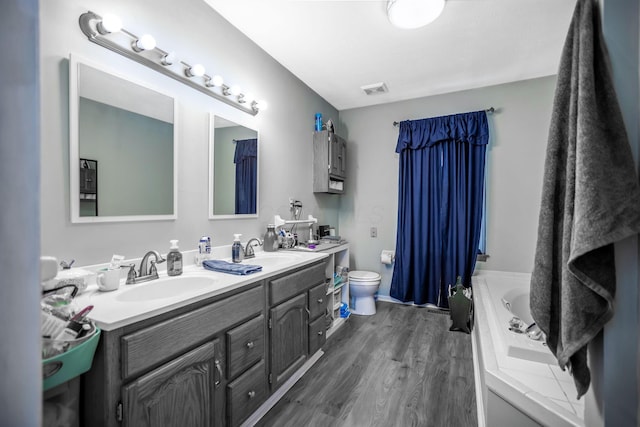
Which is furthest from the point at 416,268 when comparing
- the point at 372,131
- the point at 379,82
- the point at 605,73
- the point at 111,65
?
the point at 111,65

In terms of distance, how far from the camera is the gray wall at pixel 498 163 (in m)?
2.87

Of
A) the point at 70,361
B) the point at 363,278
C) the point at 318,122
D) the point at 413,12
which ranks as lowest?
the point at 363,278

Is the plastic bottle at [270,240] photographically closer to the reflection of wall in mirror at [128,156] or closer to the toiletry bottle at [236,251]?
the toiletry bottle at [236,251]

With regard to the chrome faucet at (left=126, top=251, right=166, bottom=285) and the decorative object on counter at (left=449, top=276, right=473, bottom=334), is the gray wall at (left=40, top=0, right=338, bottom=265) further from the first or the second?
the decorative object on counter at (left=449, top=276, right=473, bottom=334)

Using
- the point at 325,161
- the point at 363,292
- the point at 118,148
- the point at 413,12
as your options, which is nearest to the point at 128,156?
the point at 118,148

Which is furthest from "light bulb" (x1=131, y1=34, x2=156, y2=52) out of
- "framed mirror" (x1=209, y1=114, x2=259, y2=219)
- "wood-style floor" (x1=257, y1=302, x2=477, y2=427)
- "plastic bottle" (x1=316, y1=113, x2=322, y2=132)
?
"wood-style floor" (x1=257, y1=302, x2=477, y2=427)

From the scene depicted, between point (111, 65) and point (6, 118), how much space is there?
4.13 feet

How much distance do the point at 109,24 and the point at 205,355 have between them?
151cm

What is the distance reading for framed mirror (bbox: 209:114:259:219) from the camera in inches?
75.2

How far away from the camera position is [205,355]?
1202mm

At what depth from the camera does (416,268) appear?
328 cm

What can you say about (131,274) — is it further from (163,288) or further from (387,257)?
(387,257)

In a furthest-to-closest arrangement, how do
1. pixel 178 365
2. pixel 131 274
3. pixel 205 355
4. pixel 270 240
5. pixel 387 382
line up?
pixel 270 240 → pixel 387 382 → pixel 131 274 → pixel 205 355 → pixel 178 365

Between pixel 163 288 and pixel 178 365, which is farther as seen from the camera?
pixel 163 288
